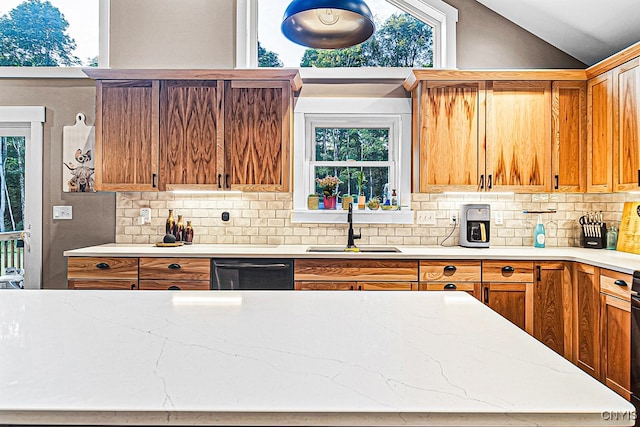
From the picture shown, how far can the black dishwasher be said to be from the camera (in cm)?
328

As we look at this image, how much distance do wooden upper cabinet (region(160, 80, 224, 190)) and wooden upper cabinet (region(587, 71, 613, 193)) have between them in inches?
111

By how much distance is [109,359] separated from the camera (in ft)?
3.20

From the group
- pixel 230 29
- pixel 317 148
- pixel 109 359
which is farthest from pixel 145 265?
pixel 109 359

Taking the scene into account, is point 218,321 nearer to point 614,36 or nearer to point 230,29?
point 230,29

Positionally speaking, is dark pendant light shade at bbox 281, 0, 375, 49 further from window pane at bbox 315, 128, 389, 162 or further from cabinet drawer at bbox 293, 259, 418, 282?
window pane at bbox 315, 128, 389, 162

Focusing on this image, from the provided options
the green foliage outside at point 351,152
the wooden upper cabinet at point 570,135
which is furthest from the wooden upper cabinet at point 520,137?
the green foliage outside at point 351,152

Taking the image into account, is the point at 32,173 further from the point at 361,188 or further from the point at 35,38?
the point at 361,188

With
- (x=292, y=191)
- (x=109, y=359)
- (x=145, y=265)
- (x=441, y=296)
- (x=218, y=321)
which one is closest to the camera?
(x=109, y=359)

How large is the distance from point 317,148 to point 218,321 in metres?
2.92

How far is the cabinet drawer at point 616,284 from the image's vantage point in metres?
2.64

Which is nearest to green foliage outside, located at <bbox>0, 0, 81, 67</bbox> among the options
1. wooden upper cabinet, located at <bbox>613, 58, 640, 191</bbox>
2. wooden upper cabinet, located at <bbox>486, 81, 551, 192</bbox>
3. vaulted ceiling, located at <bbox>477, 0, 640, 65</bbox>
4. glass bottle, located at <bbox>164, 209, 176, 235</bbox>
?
glass bottle, located at <bbox>164, 209, 176, 235</bbox>

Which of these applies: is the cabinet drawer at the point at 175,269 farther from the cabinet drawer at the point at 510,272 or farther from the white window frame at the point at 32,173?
the cabinet drawer at the point at 510,272

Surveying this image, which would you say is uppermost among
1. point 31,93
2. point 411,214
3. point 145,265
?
point 31,93

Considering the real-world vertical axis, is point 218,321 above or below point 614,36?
below
